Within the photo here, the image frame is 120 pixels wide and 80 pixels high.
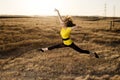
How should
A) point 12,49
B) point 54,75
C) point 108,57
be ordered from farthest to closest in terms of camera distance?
point 12,49 → point 108,57 → point 54,75

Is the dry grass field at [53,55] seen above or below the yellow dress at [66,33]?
below

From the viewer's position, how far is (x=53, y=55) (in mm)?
19609

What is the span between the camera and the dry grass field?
56.9ft

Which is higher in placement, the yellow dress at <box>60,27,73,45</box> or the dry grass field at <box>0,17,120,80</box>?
the yellow dress at <box>60,27,73,45</box>

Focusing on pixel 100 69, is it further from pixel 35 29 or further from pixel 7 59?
pixel 35 29

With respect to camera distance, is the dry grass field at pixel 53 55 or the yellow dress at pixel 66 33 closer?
the yellow dress at pixel 66 33

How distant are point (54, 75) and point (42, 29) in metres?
9.27

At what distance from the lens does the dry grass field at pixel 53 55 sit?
17344 mm

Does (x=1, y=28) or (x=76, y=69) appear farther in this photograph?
(x=1, y=28)

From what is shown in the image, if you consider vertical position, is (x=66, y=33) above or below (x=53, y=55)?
above

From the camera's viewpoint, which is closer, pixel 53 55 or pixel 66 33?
pixel 66 33

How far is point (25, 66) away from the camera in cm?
1828

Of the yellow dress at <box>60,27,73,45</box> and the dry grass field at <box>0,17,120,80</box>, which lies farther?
the dry grass field at <box>0,17,120,80</box>

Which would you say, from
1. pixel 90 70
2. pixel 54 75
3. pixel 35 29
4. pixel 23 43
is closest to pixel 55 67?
pixel 54 75
